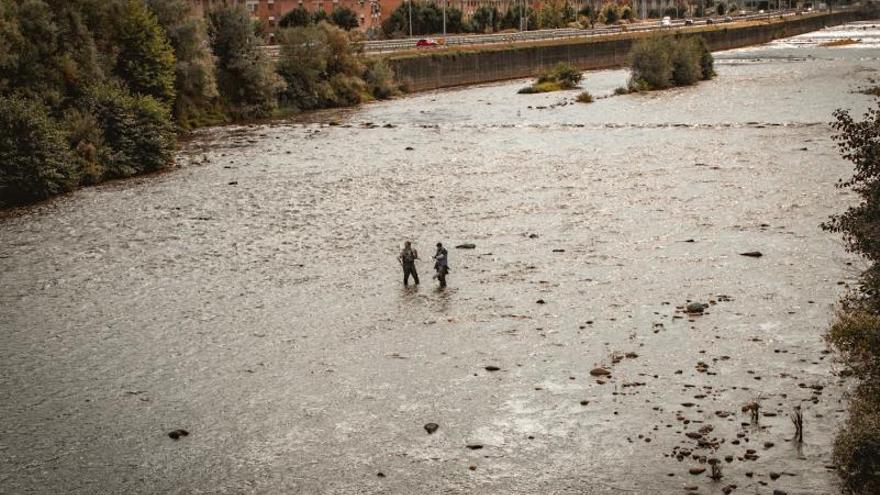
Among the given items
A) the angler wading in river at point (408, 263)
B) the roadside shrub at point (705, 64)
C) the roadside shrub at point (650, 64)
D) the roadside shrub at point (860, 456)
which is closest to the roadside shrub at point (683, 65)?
the roadside shrub at point (650, 64)

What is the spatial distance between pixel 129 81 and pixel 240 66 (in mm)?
12293

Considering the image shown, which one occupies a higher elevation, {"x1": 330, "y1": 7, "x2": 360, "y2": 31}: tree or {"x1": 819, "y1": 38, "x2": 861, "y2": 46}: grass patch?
{"x1": 330, "y1": 7, "x2": 360, "y2": 31}: tree

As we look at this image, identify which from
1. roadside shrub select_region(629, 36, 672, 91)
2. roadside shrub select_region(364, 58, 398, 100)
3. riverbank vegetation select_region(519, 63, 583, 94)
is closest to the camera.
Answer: roadside shrub select_region(629, 36, 672, 91)

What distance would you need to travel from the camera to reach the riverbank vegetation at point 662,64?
77562mm

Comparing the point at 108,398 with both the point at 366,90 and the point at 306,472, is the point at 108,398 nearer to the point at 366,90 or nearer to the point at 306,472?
the point at 306,472

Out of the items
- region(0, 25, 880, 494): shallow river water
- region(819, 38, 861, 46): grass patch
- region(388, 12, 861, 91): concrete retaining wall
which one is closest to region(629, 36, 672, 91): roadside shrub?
region(388, 12, 861, 91): concrete retaining wall

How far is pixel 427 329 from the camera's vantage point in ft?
71.8

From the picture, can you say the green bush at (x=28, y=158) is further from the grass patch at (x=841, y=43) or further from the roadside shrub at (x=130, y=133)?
the grass patch at (x=841, y=43)

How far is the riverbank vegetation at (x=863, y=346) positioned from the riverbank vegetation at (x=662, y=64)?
197ft

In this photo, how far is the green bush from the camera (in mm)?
38344

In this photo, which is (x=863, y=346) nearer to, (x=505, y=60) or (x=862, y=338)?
(x=862, y=338)

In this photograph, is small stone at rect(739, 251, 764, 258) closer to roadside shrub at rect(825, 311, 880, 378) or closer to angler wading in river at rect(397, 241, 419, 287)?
angler wading in river at rect(397, 241, 419, 287)

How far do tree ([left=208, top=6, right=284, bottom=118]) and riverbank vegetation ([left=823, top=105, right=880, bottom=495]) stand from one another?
52.6 meters

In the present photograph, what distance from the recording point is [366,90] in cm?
7894
